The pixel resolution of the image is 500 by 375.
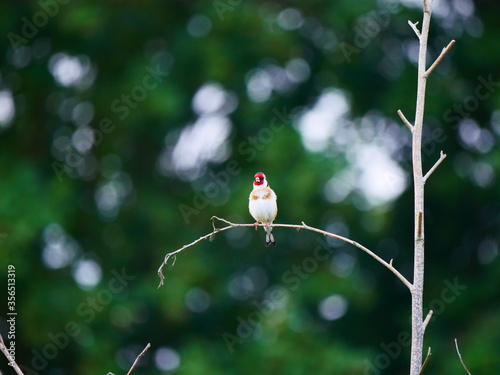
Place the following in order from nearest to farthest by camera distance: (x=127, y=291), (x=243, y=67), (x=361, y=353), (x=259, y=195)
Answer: (x=259, y=195) → (x=361, y=353) → (x=127, y=291) → (x=243, y=67)

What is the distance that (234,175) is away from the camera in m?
12.4

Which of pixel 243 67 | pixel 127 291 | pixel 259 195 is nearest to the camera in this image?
pixel 259 195

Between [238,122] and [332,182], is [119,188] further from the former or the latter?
[332,182]

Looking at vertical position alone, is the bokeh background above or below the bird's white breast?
below

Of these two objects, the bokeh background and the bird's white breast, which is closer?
the bird's white breast

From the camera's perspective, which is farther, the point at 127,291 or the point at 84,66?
the point at 84,66

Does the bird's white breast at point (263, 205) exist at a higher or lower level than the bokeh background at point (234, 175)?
higher

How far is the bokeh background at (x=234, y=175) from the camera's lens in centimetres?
1166

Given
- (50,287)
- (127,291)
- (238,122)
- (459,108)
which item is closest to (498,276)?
(459,108)

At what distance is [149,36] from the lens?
1331 centimetres

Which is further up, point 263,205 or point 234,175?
point 263,205

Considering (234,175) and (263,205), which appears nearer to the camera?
(263,205)

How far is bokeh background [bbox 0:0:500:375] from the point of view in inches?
459

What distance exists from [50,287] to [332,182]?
3912 mm
